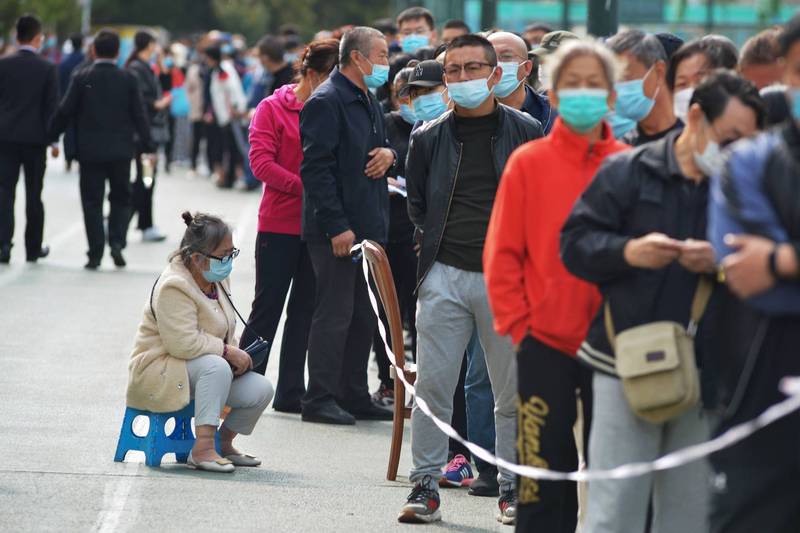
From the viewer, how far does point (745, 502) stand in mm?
4344

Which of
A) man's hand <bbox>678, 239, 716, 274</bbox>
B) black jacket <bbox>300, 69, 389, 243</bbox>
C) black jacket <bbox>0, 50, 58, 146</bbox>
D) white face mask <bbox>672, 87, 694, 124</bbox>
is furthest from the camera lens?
black jacket <bbox>0, 50, 58, 146</bbox>

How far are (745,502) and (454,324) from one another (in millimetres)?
2442

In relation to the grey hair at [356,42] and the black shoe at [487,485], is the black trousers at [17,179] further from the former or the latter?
the black shoe at [487,485]

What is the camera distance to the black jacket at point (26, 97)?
48.1 feet

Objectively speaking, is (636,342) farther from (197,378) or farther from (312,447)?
(312,447)

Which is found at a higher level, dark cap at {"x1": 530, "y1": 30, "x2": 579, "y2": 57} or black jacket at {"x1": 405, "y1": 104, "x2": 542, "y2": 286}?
dark cap at {"x1": 530, "y1": 30, "x2": 579, "y2": 57}

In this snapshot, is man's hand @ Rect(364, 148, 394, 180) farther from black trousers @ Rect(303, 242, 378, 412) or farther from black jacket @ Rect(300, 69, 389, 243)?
black trousers @ Rect(303, 242, 378, 412)

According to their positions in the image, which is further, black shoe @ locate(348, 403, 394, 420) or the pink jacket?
black shoe @ locate(348, 403, 394, 420)

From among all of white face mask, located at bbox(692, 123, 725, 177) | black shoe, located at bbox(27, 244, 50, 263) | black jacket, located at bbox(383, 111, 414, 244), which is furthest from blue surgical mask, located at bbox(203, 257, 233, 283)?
black shoe, located at bbox(27, 244, 50, 263)

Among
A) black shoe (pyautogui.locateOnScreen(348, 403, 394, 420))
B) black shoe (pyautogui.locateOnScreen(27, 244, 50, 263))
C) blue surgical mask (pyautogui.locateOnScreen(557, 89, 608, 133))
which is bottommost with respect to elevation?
black shoe (pyautogui.locateOnScreen(27, 244, 50, 263))

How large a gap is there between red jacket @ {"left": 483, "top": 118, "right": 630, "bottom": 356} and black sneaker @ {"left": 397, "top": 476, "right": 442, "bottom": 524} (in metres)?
1.66

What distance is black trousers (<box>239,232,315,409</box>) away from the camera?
9.27 meters

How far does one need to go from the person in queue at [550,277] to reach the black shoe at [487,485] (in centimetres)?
207

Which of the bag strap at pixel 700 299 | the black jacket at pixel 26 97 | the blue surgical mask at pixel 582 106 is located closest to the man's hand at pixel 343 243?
the blue surgical mask at pixel 582 106
